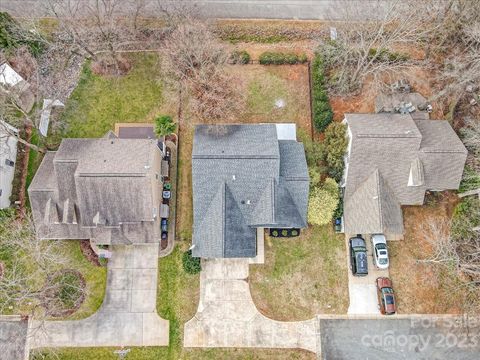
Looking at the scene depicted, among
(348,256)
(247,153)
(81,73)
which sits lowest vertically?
(348,256)

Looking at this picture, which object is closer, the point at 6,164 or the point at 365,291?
the point at 365,291

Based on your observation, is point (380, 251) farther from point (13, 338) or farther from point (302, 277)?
point (13, 338)

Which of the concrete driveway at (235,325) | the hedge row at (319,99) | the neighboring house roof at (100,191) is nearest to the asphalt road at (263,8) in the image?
the hedge row at (319,99)

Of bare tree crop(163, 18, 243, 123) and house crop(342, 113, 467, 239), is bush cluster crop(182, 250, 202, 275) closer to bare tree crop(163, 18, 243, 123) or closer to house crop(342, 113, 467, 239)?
bare tree crop(163, 18, 243, 123)

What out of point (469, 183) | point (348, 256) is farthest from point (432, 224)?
point (348, 256)

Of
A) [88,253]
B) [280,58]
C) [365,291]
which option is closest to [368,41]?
[280,58]

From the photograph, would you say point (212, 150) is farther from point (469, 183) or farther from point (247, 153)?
point (469, 183)
